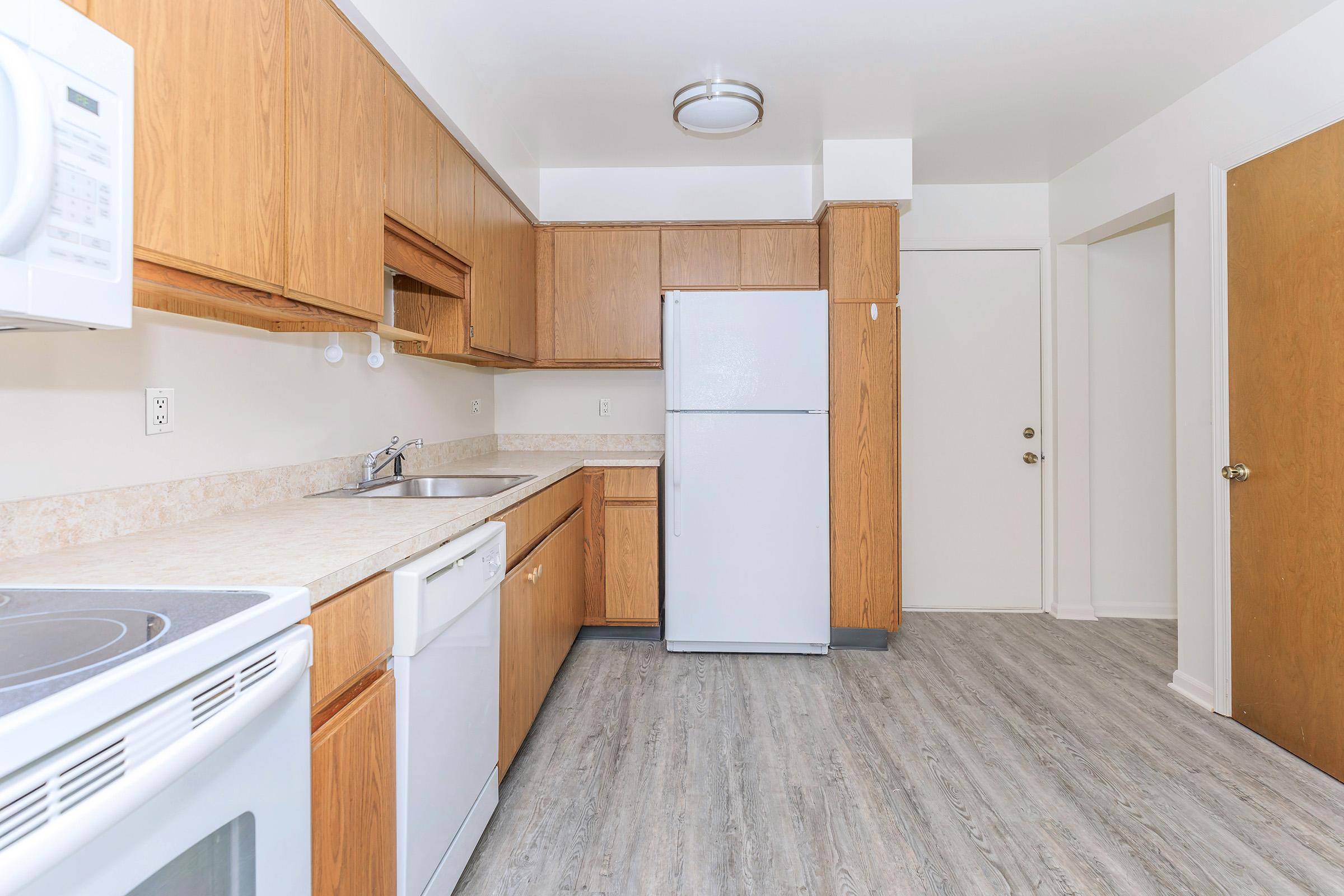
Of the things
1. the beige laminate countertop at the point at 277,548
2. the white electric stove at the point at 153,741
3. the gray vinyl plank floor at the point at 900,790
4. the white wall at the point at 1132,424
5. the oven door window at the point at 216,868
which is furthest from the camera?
the white wall at the point at 1132,424

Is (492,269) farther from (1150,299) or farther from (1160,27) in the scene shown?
(1150,299)

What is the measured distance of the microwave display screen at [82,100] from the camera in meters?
0.77

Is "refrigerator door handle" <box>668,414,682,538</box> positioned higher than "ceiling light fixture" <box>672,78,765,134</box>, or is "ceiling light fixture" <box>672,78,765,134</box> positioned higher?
"ceiling light fixture" <box>672,78,765,134</box>

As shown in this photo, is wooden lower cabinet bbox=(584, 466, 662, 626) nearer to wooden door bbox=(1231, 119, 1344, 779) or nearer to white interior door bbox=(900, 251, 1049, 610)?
white interior door bbox=(900, 251, 1049, 610)

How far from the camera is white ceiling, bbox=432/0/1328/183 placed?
2023mm

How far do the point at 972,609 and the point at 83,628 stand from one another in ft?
12.2

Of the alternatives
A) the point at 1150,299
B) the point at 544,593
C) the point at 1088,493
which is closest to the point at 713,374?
the point at 544,593

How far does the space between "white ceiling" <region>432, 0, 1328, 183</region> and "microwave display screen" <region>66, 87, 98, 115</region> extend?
1305mm

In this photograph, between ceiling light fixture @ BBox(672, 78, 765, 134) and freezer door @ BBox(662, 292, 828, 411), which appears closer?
ceiling light fixture @ BBox(672, 78, 765, 134)

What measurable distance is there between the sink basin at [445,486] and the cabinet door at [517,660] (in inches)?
13.4

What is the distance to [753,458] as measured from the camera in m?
2.89

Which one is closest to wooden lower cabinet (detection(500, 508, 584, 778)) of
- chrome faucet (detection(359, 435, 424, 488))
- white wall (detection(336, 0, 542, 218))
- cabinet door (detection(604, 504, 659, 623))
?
cabinet door (detection(604, 504, 659, 623))

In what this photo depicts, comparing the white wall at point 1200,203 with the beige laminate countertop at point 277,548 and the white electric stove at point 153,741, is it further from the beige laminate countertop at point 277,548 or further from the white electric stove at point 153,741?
the white electric stove at point 153,741

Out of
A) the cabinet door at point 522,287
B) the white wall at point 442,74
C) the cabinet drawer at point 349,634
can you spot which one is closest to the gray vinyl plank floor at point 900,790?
the cabinet drawer at point 349,634
